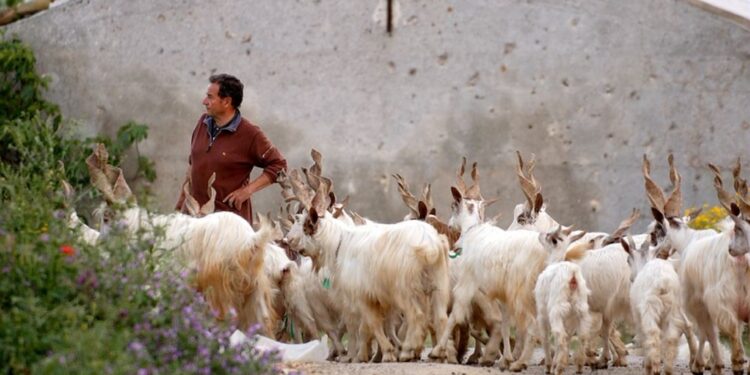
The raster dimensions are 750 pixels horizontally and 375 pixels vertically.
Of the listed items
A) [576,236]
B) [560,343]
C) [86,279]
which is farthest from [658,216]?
[86,279]

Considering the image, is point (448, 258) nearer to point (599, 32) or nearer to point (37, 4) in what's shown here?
point (599, 32)

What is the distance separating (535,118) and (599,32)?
117 centimetres

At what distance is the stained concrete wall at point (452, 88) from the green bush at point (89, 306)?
383 inches

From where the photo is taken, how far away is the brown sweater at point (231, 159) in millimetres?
13547

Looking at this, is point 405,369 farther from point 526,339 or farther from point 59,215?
point 59,215

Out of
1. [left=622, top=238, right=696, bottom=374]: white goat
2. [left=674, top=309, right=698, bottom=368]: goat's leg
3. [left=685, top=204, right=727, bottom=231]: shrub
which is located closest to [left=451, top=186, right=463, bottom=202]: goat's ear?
[left=674, top=309, right=698, bottom=368]: goat's leg

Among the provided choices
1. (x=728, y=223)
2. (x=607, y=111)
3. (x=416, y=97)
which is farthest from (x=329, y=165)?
(x=728, y=223)

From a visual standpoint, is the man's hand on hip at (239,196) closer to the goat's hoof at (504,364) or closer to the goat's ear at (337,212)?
the goat's ear at (337,212)

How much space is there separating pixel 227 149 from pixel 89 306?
14.9 feet

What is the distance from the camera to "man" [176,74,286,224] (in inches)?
532

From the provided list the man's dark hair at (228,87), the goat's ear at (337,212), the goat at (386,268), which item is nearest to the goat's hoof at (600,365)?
the goat at (386,268)

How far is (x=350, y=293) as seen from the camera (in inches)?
519

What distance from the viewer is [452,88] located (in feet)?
64.3

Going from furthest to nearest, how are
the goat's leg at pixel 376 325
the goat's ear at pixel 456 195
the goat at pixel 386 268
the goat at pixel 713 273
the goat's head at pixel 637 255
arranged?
1. the goat's ear at pixel 456 195
2. the goat's leg at pixel 376 325
3. the goat at pixel 386 268
4. the goat's head at pixel 637 255
5. the goat at pixel 713 273
